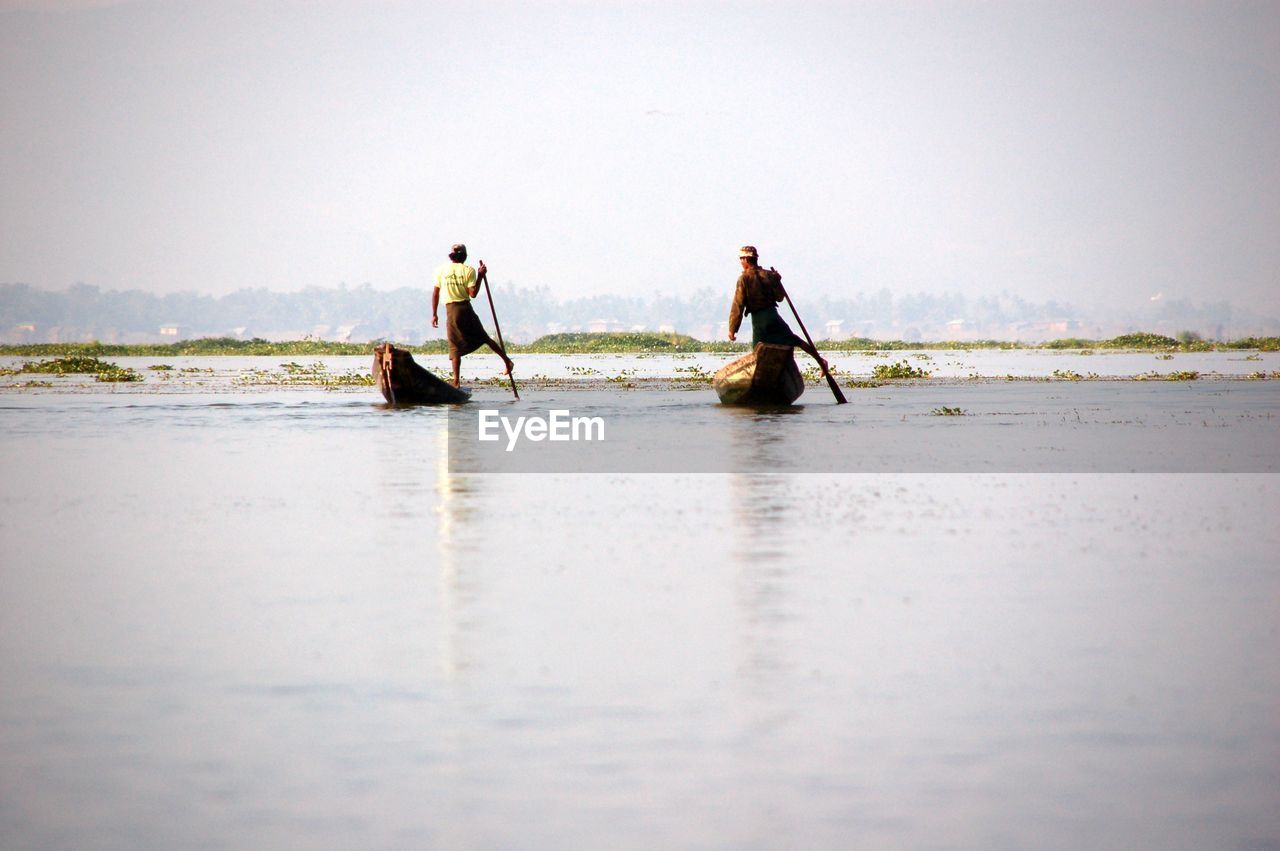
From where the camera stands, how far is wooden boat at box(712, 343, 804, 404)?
1016 inches

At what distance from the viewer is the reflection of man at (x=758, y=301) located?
81.1ft

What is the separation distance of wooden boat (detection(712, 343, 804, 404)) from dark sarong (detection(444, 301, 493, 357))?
436cm

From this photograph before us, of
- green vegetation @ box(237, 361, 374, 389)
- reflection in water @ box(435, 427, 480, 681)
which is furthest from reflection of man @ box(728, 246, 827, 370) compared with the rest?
green vegetation @ box(237, 361, 374, 389)

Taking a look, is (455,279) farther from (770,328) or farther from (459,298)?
(770,328)

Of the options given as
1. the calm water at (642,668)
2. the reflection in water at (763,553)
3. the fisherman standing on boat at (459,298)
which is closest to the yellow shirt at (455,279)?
the fisherman standing on boat at (459,298)

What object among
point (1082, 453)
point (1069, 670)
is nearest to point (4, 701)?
point (1069, 670)

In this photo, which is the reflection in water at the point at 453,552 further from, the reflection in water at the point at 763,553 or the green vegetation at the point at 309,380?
the green vegetation at the point at 309,380

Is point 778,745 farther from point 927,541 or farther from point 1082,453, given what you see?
point 1082,453

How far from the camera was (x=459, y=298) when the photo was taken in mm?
26594

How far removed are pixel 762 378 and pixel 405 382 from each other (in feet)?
21.6

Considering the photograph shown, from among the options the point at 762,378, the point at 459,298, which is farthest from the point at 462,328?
the point at 762,378

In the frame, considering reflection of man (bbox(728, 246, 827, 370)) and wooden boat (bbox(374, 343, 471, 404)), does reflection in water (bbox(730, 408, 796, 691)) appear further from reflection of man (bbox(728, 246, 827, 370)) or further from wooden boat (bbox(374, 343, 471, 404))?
wooden boat (bbox(374, 343, 471, 404))

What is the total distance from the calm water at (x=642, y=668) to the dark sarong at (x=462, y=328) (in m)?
13.1

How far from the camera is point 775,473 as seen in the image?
15.5m
